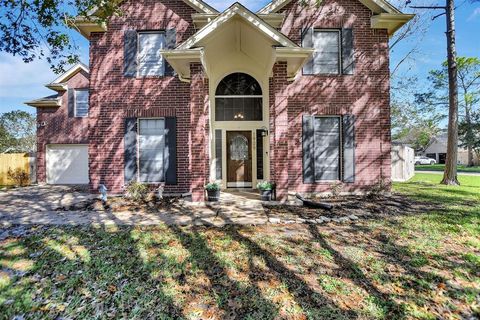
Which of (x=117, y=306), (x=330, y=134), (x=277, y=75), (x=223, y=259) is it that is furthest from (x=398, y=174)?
(x=117, y=306)

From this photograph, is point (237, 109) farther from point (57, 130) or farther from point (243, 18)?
point (57, 130)

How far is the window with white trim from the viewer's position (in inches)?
343

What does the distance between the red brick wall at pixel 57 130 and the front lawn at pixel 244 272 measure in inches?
405

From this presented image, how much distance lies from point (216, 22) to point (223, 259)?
220 inches

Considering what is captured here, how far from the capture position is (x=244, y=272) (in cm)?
347

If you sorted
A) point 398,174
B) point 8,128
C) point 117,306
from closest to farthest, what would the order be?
point 117,306 → point 398,174 → point 8,128

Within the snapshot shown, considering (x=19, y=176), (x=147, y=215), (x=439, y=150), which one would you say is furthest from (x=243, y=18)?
(x=439, y=150)

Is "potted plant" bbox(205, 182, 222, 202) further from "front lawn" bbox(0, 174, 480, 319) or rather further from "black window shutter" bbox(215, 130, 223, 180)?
"front lawn" bbox(0, 174, 480, 319)

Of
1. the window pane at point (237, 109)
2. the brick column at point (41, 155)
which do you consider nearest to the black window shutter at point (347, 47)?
the window pane at point (237, 109)

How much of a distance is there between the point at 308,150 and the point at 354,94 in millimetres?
2500

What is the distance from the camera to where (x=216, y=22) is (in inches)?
253

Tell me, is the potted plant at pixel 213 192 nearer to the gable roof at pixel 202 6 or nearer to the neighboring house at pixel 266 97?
the neighboring house at pixel 266 97

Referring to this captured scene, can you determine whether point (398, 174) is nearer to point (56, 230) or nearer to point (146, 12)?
point (146, 12)

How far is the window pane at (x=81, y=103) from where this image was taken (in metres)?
14.1
